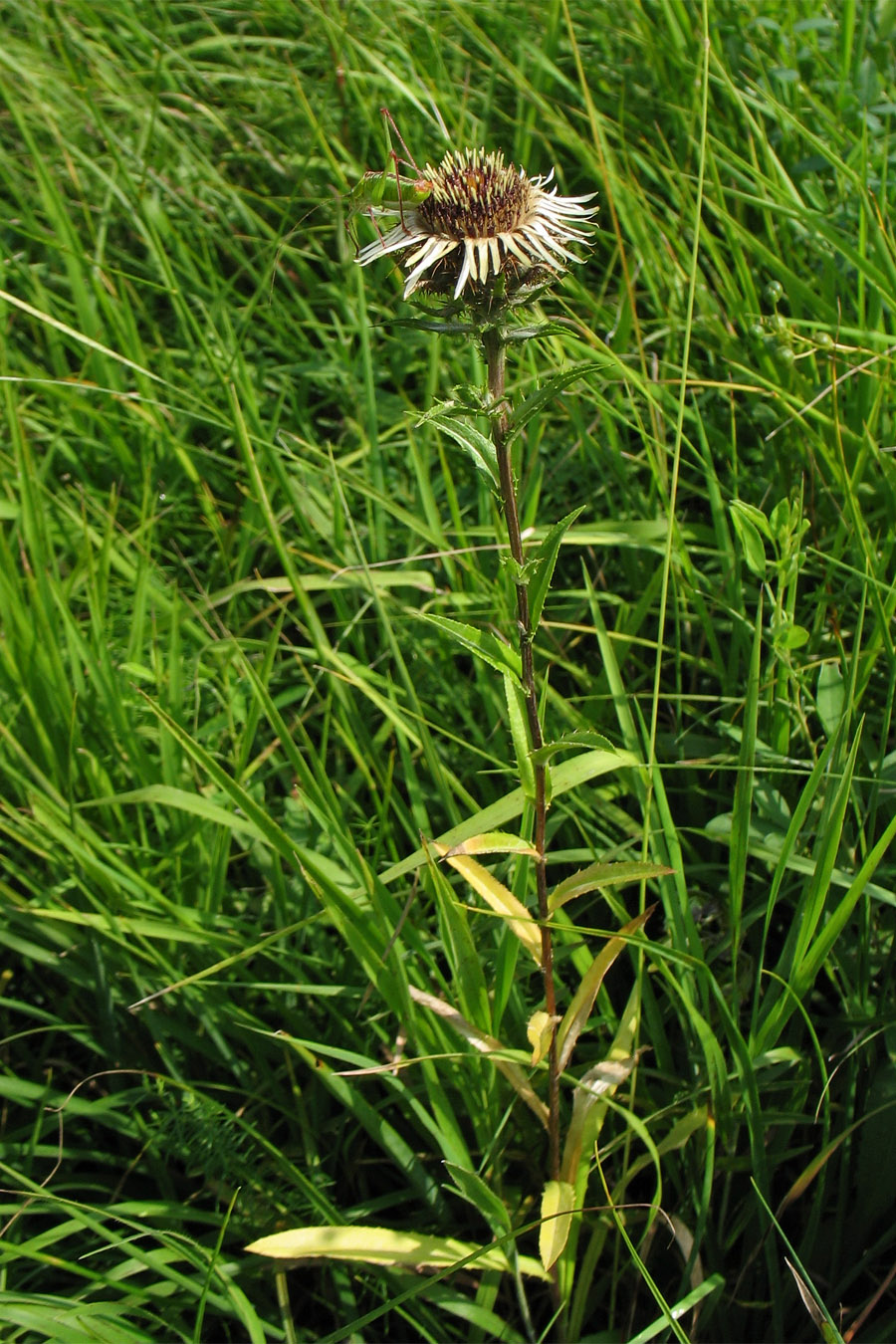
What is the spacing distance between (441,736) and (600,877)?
628 millimetres

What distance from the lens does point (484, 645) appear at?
3.37 feet

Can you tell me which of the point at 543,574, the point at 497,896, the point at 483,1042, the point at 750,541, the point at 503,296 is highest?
the point at 503,296

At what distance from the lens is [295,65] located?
2617 millimetres

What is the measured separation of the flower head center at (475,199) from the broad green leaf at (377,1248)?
3.67 feet

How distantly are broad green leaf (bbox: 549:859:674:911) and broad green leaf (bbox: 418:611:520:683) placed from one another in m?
0.24

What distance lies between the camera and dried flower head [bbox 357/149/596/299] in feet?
3.06

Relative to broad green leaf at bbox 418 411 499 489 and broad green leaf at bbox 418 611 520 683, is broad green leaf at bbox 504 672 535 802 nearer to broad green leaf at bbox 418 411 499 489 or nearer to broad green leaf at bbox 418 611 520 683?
broad green leaf at bbox 418 611 520 683

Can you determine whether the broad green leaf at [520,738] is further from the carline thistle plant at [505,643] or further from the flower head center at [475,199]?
the flower head center at [475,199]

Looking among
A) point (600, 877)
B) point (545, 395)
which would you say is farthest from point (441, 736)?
point (545, 395)

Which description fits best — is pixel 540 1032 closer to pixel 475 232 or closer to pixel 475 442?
pixel 475 442

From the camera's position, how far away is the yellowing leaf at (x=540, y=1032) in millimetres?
1145

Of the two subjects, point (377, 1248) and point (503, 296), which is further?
point (377, 1248)

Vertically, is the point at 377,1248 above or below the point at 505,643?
below

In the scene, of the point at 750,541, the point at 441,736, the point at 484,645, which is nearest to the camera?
the point at 484,645
